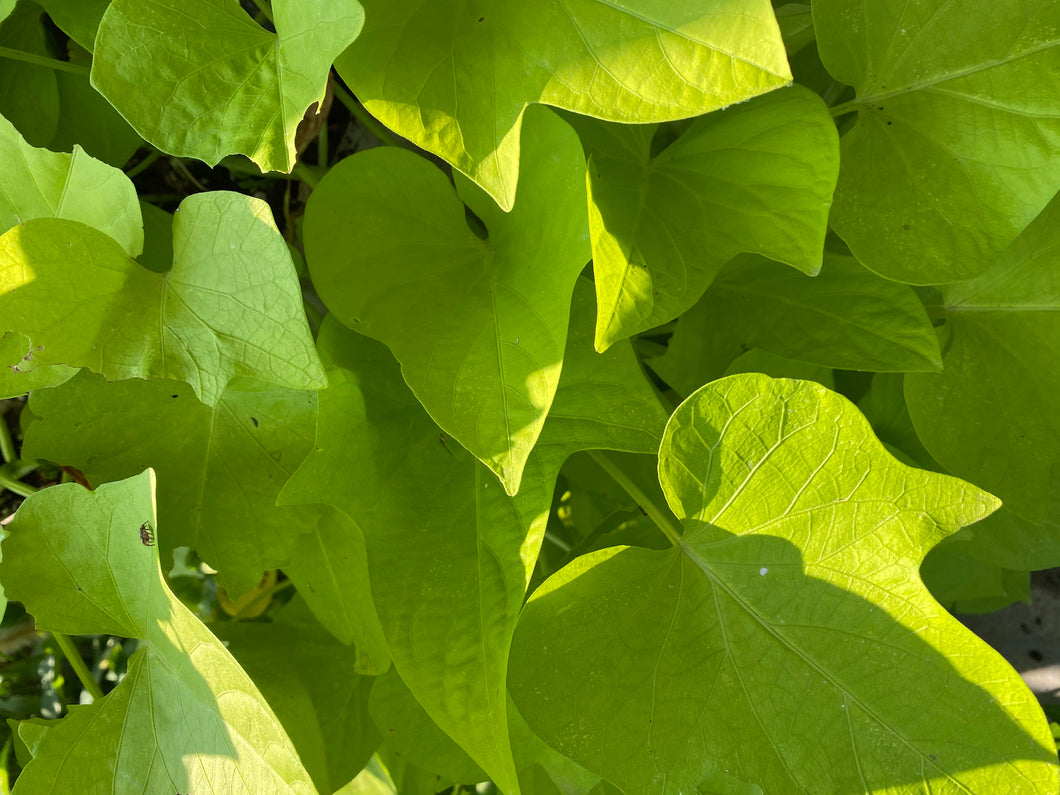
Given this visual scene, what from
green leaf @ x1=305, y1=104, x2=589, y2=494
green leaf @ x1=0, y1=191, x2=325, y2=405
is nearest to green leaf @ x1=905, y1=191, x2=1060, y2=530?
green leaf @ x1=305, y1=104, x2=589, y2=494

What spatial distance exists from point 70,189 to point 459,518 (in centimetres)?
24

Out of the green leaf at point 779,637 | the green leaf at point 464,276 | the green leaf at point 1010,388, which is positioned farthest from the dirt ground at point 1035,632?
the green leaf at point 464,276

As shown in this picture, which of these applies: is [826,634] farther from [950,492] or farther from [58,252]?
[58,252]

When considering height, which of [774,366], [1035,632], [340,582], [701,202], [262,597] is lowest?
[1035,632]

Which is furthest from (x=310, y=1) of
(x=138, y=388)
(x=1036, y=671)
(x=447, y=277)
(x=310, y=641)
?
(x=1036, y=671)

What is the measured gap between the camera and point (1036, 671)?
0.91 metres

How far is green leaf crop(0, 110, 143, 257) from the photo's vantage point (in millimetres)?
367

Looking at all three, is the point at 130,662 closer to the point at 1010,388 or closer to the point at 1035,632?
the point at 1010,388

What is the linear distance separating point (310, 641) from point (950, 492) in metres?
0.42

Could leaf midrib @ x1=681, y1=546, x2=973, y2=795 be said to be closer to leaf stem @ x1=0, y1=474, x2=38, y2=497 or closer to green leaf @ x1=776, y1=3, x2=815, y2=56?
green leaf @ x1=776, y1=3, x2=815, y2=56

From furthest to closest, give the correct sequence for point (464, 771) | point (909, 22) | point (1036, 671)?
1. point (1036, 671)
2. point (464, 771)
3. point (909, 22)

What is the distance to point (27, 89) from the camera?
45 centimetres

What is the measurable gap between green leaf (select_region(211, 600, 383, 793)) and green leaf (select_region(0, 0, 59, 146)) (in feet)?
1.06

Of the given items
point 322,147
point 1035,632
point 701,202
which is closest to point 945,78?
point 701,202
